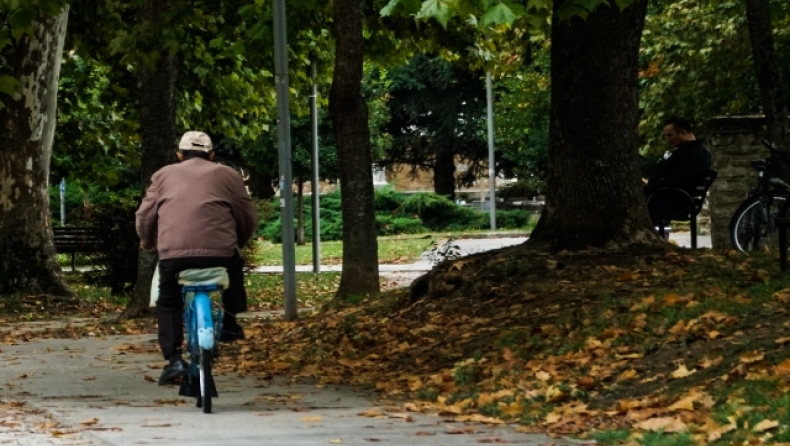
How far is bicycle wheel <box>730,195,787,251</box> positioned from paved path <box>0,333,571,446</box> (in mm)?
5724

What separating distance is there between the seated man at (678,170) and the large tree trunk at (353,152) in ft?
9.27

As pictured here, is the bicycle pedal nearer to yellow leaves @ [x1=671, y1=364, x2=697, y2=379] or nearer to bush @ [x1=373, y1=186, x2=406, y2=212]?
yellow leaves @ [x1=671, y1=364, x2=697, y2=379]

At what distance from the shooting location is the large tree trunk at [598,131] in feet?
44.9

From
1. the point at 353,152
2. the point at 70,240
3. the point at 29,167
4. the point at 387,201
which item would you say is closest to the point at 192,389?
the point at 353,152

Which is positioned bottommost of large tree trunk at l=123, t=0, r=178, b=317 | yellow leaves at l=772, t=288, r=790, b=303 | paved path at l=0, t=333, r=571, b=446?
paved path at l=0, t=333, r=571, b=446

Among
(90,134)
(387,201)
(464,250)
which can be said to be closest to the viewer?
(464,250)

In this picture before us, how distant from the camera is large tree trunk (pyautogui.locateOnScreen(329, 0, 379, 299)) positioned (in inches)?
616

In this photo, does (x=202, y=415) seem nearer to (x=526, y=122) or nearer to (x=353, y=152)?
(x=353, y=152)

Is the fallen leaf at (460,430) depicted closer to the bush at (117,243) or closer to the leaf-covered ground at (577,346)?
the leaf-covered ground at (577,346)

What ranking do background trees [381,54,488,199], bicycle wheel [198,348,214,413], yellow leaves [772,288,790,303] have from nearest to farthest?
bicycle wheel [198,348,214,413] < yellow leaves [772,288,790,303] < background trees [381,54,488,199]

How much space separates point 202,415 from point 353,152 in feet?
22.5

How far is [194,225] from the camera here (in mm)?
9547

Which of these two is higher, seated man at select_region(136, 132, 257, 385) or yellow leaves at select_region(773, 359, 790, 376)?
seated man at select_region(136, 132, 257, 385)

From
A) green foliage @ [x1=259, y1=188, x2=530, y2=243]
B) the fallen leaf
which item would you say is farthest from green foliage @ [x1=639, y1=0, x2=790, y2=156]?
the fallen leaf
